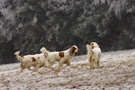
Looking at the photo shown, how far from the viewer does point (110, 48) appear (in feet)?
90.5

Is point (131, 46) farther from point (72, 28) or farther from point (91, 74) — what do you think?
point (91, 74)

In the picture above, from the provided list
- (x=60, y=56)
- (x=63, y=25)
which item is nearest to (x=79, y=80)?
(x=60, y=56)

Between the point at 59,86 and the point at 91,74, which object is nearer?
the point at 59,86

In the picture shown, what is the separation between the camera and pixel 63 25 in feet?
93.0

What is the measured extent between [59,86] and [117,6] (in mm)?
14995

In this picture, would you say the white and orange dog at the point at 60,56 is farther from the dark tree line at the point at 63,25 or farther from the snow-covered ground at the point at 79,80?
the dark tree line at the point at 63,25

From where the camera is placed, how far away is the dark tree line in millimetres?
25375

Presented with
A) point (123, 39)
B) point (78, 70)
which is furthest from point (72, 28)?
point (78, 70)

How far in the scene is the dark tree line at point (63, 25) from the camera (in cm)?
2538

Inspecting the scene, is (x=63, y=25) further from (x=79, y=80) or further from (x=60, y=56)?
(x=79, y=80)

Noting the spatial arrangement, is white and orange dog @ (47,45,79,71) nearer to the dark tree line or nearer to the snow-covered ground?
the snow-covered ground

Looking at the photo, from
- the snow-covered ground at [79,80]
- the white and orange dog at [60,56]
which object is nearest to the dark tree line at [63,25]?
the white and orange dog at [60,56]

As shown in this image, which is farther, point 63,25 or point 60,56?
point 63,25

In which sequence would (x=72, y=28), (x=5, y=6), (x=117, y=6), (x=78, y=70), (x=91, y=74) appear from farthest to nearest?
(x=5, y=6)
(x=72, y=28)
(x=117, y=6)
(x=78, y=70)
(x=91, y=74)
